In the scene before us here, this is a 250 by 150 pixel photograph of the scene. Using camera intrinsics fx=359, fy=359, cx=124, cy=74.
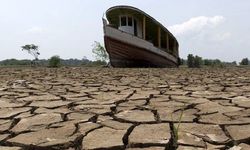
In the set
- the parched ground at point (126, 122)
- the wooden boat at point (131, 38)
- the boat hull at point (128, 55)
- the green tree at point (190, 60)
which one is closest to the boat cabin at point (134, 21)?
the wooden boat at point (131, 38)

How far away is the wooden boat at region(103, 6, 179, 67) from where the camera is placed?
56.9 ft

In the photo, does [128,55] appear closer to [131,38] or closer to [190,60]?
[131,38]

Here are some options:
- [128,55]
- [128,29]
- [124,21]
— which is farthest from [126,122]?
[124,21]

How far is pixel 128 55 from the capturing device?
59.7 ft

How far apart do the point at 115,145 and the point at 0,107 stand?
2.18 metres

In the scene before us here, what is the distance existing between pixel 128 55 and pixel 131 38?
129cm

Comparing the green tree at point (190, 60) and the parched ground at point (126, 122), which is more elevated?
the green tree at point (190, 60)

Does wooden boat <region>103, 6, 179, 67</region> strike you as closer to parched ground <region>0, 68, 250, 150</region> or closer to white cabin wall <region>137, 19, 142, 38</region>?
white cabin wall <region>137, 19, 142, 38</region>

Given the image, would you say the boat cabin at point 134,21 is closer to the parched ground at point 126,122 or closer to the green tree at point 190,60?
the green tree at point 190,60

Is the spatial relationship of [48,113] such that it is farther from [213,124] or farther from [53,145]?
[213,124]

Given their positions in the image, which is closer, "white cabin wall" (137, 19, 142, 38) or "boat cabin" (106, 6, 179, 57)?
"boat cabin" (106, 6, 179, 57)

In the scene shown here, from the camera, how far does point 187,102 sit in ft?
14.1

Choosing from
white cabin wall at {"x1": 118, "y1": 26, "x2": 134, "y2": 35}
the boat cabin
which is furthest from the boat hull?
white cabin wall at {"x1": 118, "y1": 26, "x2": 134, "y2": 35}

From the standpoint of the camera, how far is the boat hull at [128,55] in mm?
17625
